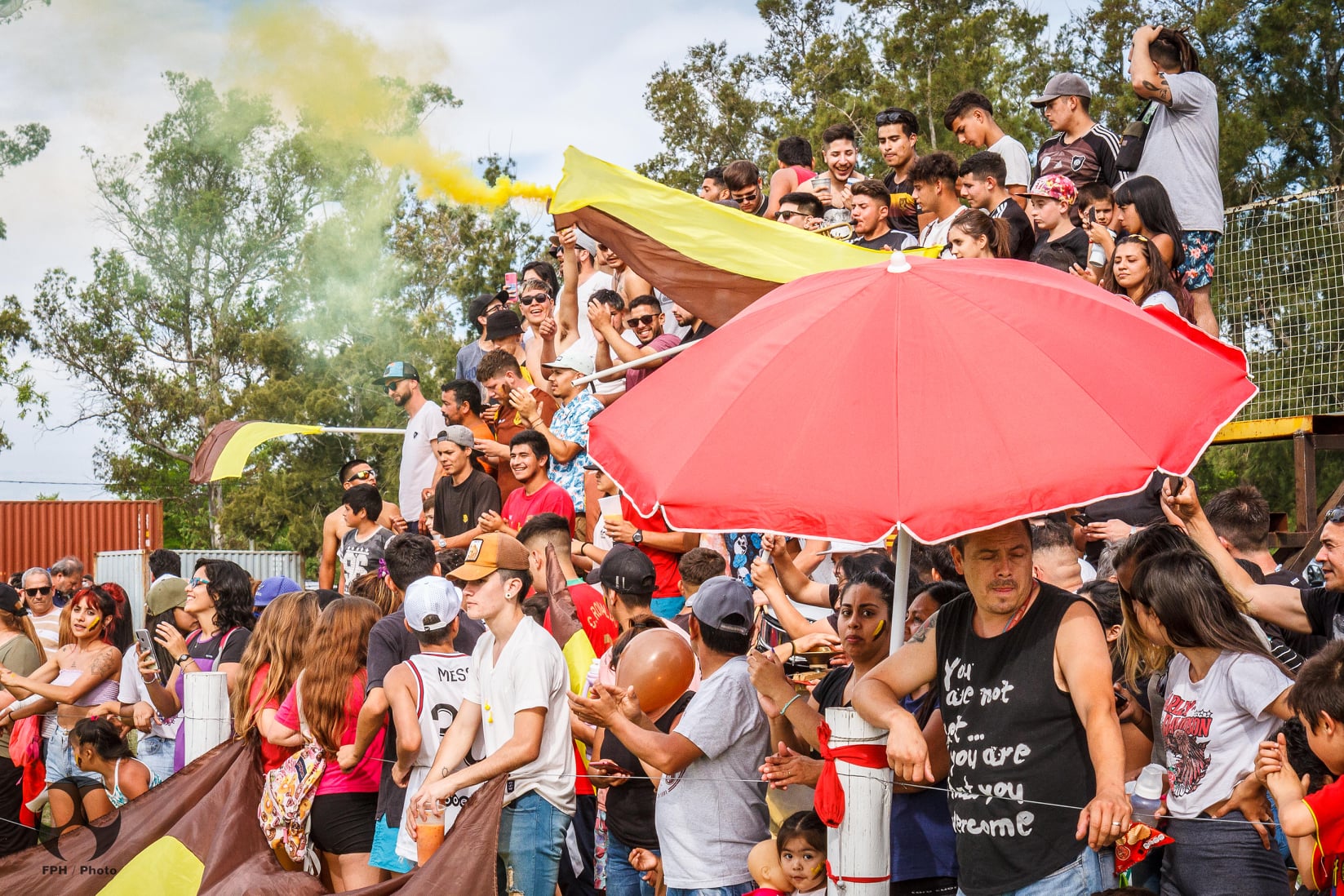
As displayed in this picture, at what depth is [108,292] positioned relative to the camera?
40.2 m

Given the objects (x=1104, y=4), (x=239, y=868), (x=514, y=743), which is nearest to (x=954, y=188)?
(x=514, y=743)

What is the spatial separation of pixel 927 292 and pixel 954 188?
5392 mm

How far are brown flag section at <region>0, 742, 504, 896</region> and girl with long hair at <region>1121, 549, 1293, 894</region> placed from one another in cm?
363

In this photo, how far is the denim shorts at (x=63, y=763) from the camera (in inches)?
328

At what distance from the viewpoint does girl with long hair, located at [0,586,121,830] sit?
8281 millimetres

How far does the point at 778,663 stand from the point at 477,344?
27.0ft

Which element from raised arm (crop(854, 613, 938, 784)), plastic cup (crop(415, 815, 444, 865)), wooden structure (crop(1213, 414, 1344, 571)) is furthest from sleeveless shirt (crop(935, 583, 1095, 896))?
wooden structure (crop(1213, 414, 1344, 571))

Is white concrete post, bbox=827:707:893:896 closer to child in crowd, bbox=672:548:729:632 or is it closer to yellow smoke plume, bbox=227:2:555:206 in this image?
child in crowd, bbox=672:548:729:632

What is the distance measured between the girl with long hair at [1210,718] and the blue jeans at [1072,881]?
1.62ft

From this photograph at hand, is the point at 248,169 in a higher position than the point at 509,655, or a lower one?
higher

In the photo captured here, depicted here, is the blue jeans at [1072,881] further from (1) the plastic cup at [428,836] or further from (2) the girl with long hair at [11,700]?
(2) the girl with long hair at [11,700]

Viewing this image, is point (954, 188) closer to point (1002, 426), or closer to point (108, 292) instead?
point (1002, 426)

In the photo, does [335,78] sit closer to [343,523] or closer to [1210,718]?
[343,523]

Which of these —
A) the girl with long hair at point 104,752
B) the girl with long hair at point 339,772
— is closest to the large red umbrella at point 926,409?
the girl with long hair at point 339,772
